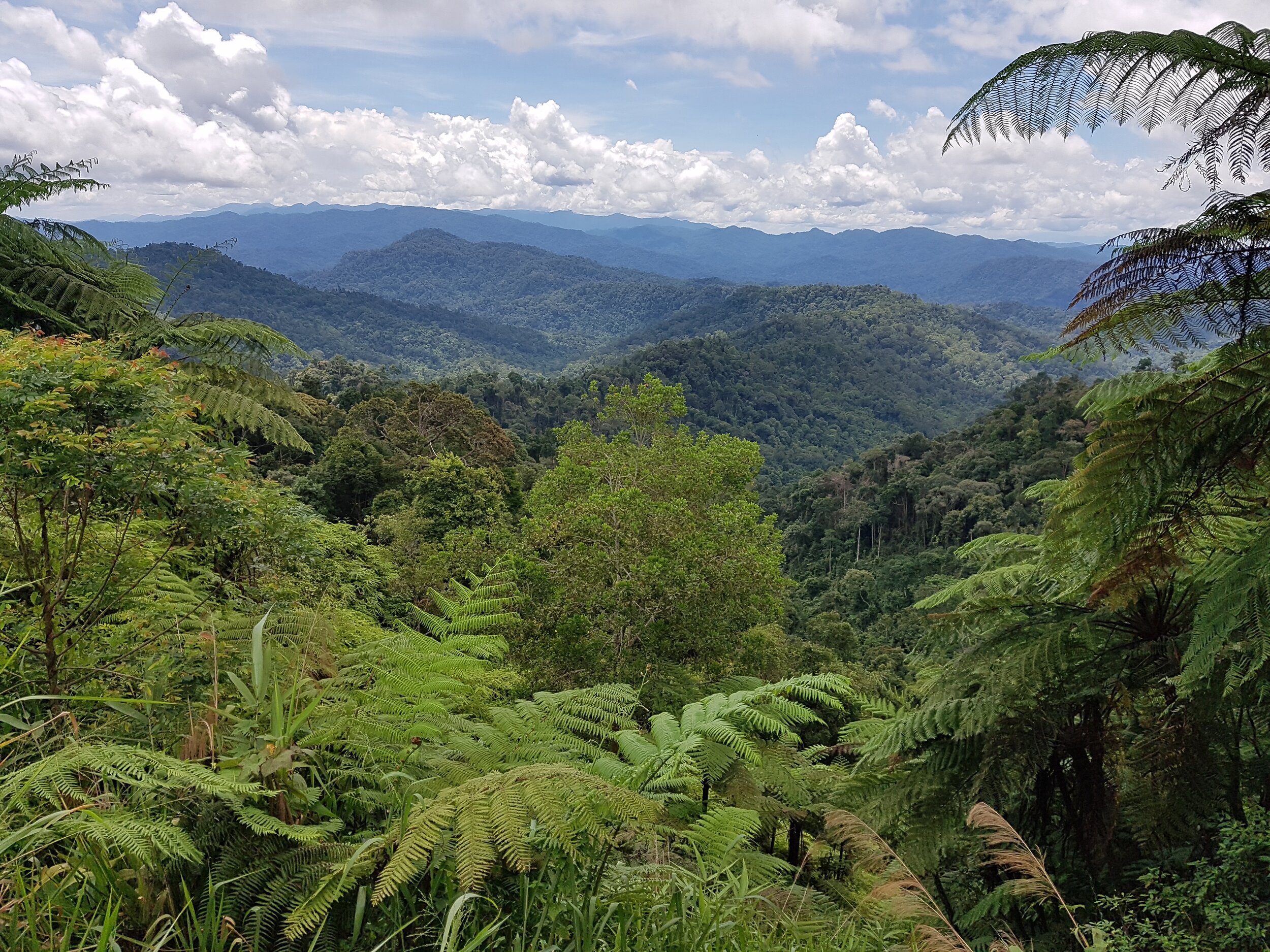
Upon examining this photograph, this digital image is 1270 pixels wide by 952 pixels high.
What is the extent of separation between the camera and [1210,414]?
3.02 metres

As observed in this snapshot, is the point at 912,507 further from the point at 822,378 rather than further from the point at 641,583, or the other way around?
the point at 822,378

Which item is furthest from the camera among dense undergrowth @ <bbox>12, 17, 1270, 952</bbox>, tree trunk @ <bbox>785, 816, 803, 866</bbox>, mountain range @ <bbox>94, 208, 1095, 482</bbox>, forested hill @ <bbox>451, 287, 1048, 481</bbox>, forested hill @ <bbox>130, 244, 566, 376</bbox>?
forested hill @ <bbox>130, 244, 566, 376</bbox>

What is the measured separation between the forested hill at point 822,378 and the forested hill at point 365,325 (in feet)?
160

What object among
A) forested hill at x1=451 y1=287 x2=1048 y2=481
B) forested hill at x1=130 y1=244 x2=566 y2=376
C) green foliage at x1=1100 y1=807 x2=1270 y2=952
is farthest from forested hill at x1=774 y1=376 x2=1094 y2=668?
forested hill at x1=130 y1=244 x2=566 y2=376

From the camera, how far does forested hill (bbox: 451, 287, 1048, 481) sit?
258 feet

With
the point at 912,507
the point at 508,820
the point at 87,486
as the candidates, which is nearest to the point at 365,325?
the point at 912,507

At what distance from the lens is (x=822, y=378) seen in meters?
117

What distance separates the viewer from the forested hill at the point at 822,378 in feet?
258

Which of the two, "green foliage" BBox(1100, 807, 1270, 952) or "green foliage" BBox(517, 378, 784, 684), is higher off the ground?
"green foliage" BBox(1100, 807, 1270, 952)

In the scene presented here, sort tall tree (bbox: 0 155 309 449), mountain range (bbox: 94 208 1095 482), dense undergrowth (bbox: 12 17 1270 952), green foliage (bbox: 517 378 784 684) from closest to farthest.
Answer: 1. dense undergrowth (bbox: 12 17 1270 952)
2. tall tree (bbox: 0 155 309 449)
3. green foliage (bbox: 517 378 784 684)
4. mountain range (bbox: 94 208 1095 482)

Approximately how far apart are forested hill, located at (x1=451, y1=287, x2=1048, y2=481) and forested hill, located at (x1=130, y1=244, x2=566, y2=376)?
4880cm

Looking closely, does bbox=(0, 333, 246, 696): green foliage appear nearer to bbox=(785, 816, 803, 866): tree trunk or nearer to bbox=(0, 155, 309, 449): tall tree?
bbox=(0, 155, 309, 449): tall tree

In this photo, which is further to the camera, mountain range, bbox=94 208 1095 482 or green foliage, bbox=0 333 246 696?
mountain range, bbox=94 208 1095 482

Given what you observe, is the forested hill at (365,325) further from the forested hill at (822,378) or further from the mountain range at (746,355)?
the forested hill at (822,378)
